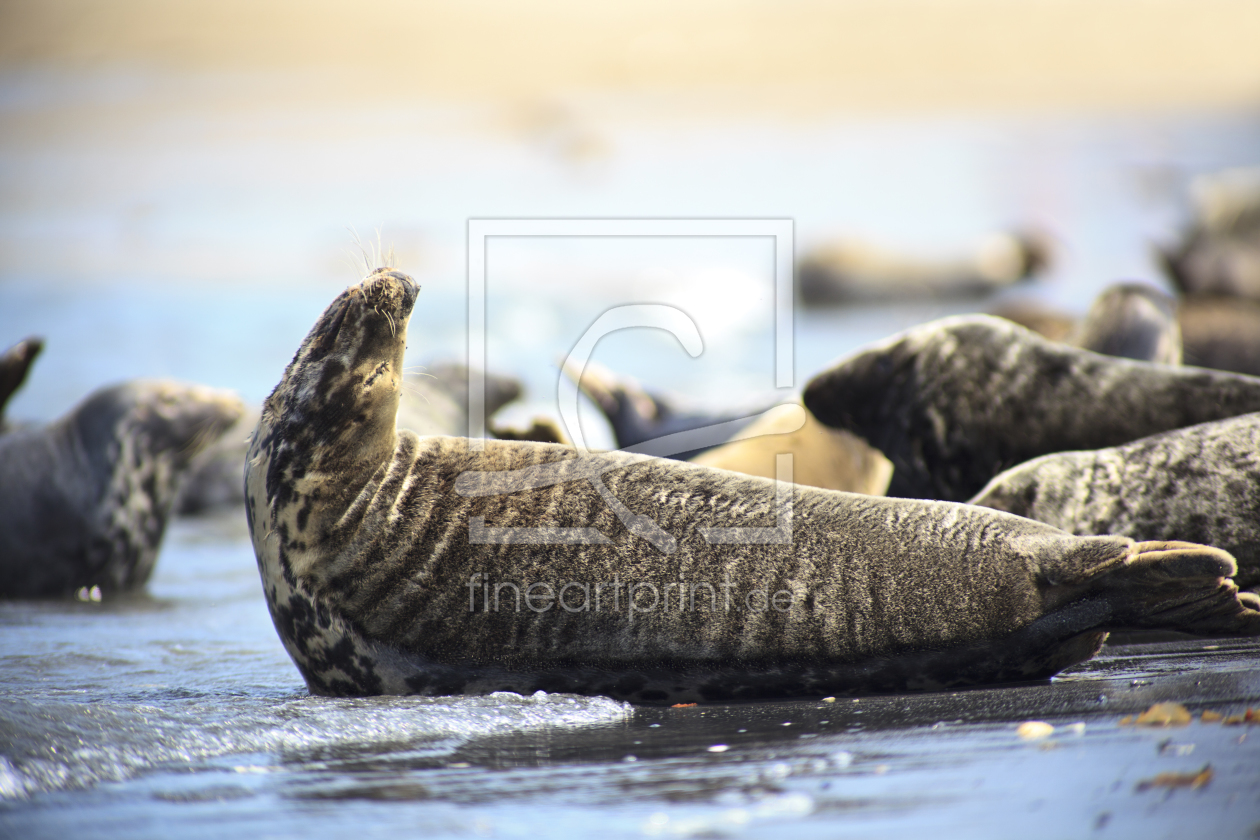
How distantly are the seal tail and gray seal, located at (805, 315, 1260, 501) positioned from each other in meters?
1.72

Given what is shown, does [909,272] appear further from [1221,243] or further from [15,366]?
[15,366]

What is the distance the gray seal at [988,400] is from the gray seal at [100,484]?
11.1 ft

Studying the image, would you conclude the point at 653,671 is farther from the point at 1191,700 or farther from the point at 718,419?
the point at 718,419

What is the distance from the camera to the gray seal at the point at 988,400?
506 cm

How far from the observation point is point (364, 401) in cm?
365

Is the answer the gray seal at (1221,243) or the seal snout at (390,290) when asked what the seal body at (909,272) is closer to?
the gray seal at (1221,243)

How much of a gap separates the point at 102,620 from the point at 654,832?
3.89 meters

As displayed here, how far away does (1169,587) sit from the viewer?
332 cm

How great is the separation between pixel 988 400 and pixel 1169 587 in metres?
2.10

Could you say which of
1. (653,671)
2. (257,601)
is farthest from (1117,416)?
(257,601)

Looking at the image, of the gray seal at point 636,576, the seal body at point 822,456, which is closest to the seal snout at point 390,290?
the gray seal at point 636,576

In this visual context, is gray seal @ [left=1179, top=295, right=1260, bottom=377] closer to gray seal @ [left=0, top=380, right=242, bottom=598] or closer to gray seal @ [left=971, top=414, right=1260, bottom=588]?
gray seal @ [left=971, top=414, right=1260, bottom=588]

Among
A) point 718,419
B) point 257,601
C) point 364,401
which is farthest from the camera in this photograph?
point 718,419

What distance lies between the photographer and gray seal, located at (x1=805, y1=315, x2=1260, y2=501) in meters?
5.06
